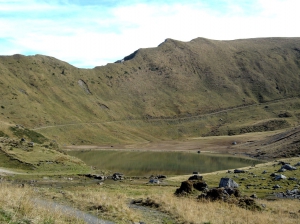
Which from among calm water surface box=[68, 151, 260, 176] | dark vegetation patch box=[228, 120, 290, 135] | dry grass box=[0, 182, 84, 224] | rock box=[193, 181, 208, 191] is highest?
dry grass box=[0, 182, 84, 224]

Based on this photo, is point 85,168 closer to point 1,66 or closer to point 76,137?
point 76,137

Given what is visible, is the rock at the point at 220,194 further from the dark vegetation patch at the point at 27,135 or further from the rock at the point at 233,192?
the dark vegetation patch at the point at 27,135

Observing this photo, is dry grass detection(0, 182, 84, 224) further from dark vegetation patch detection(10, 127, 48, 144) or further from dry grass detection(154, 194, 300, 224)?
dark vegetation patch detection(10, 127, 48, 144)

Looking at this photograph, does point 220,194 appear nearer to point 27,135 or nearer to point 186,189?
point 186,189

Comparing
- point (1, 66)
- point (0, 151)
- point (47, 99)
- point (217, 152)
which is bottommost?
point (217, 152)

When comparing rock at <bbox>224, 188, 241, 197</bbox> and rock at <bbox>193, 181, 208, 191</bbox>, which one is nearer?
rock at <bbox>224, 188, 241, 197</bbox>

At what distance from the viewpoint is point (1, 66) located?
627ft

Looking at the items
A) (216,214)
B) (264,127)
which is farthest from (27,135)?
(264,127)

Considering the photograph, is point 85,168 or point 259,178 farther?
point 85,168

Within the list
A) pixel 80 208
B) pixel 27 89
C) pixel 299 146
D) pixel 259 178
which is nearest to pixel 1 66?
pixel 27 89

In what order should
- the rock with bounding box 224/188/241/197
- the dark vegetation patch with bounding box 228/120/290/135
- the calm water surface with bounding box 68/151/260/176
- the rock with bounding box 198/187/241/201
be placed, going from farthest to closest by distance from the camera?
the dark vegetation patch with bounding box 228/120/290/135 < the calm water surface with bounding box 68/151/260/176 < the rock with bounding box 224/188/241/197 < the rock with bounding box 198/187/241/201

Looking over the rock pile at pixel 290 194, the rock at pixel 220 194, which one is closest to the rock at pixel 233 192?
the rock at pixel 220 194

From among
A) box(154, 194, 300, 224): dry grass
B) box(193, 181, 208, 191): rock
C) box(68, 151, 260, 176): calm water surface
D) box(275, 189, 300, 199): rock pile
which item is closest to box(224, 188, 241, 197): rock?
box(154, 194, 300, 224): dry grass

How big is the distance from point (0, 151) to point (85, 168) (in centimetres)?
1498
